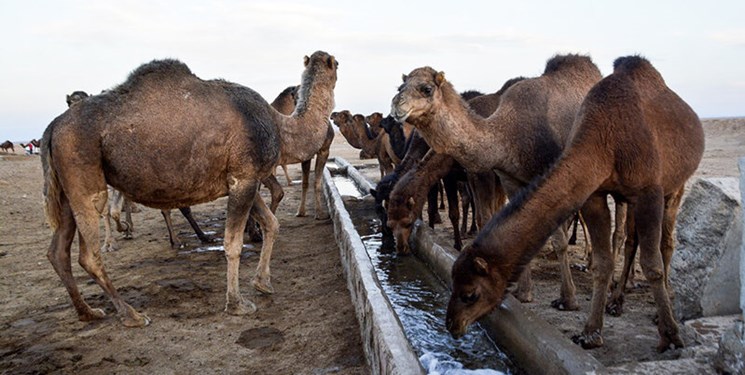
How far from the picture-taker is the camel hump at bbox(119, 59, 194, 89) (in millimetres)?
5371

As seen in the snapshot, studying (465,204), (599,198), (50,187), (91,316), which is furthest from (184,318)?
(465,204)

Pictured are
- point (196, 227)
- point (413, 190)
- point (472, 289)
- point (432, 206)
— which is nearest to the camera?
point (472, 289)

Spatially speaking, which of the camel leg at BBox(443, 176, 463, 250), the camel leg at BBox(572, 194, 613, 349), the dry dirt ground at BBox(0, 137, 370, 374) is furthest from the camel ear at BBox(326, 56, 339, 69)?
the camel leg at BBox(572, 194, 613, 349)

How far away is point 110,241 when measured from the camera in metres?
8.68

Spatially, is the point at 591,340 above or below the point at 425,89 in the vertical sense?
below

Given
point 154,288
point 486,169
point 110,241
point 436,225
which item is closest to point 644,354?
point 486,169

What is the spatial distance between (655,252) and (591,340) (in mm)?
850

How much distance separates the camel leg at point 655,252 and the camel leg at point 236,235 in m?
3.57

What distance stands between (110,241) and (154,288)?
110 inches

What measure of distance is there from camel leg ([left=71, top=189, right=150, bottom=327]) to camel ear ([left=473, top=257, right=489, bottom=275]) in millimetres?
3337

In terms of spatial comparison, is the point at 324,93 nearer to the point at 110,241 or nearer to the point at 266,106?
the point at 266,106

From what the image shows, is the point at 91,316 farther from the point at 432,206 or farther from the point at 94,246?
the point at 432,206

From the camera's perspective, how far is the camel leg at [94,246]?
5062 mm

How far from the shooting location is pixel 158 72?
550cm
